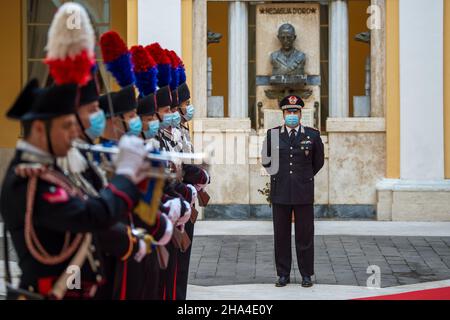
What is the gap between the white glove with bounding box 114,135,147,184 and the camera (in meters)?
3.92

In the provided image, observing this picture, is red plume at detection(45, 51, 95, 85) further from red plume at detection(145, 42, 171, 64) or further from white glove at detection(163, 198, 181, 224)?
red plume at detection(145, 42, 171, 64)

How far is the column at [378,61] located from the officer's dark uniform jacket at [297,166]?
5421 mm

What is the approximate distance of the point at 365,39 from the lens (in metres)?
14.5

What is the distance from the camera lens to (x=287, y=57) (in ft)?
46.9

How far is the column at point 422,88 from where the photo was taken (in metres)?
13.9

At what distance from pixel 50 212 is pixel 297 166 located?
537 cm

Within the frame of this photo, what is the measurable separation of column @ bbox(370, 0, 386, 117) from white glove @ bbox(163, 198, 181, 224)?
8541 mm

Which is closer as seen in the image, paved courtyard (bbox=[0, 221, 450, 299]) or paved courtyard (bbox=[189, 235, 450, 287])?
paved courtyard (bbox=[0, 221, 450, 299])

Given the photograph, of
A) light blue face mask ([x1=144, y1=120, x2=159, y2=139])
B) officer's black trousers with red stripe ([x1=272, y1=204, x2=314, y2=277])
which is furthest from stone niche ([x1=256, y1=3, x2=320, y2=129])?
light blue face mask ([x1=144, y1=120, x2=159, y2=139])

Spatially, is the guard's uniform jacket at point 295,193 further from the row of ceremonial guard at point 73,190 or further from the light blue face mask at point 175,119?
the row of ceremonial guard at point 73,190

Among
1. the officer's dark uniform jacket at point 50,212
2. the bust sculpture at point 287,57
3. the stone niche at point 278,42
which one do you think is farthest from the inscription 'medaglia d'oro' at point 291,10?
the officer's dark uniform jacket at point 50,212

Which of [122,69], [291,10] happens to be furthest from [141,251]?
[291,10]

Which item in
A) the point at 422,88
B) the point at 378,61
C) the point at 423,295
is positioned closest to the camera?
the point at 423,295

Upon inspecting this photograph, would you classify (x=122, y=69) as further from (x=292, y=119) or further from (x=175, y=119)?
(x=292, y=119)
